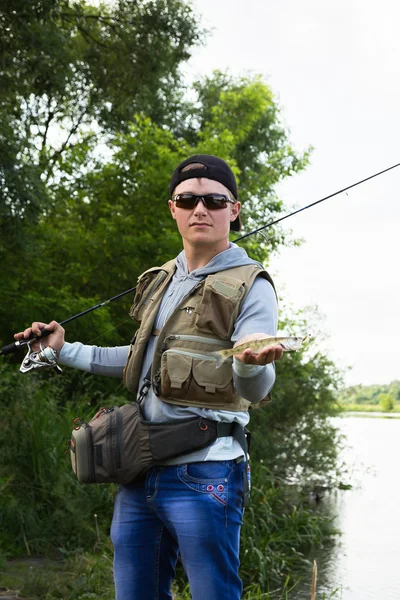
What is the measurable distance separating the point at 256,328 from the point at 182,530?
61 cm

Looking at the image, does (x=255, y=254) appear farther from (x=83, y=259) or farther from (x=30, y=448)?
(x=30, y=448)

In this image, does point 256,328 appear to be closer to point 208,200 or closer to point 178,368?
point 178,368

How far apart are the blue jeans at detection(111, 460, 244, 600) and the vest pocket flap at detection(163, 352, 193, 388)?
24 cm

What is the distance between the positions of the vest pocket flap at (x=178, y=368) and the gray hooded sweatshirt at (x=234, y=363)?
106 millimetres

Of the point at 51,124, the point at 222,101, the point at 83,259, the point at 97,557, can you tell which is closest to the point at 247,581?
the point at 97,557

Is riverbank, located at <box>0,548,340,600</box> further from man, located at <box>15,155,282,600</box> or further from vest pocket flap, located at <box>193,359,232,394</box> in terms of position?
vest pocket flap, located at <box>193,359,232,394</box>

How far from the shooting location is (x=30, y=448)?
6820 mm

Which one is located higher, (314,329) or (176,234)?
(176,234)

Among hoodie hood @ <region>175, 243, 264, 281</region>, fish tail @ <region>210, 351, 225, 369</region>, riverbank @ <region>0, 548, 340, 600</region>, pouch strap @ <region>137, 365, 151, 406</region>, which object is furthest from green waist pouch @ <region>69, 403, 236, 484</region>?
riverbank @ <region>0, 548, 340, 600</region>

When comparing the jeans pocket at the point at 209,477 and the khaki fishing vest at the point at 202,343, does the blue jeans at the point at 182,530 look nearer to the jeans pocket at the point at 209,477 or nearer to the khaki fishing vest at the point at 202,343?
the jeans pocket at the point at 209,477

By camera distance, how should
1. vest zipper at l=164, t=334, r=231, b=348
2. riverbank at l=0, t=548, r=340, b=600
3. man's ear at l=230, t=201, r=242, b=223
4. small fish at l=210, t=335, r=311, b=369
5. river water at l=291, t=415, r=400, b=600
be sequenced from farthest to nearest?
river water at l=291, t=415, r=400, b=600 < riverbank at l=0, t=548, r=340, b=600 < man's ear at l=230, t=201, r=242, b=223 < vest zipper at l=164, t=334, r=231, b=348 < small fish at l=210, t=335, r=311, b=369

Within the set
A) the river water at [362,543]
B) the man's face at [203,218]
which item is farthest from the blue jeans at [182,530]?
the river water at [362,543]

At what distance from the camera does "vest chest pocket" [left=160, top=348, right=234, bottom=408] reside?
239cm

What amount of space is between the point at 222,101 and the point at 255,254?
872 centimetres
